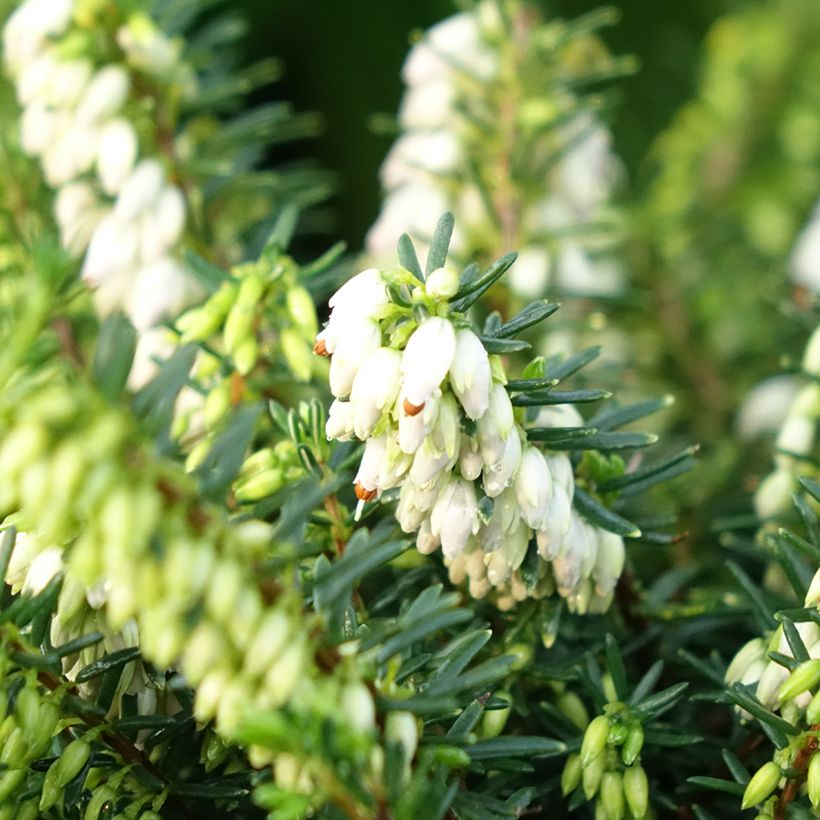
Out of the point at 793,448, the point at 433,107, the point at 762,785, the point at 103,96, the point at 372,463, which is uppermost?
the point at 103,96

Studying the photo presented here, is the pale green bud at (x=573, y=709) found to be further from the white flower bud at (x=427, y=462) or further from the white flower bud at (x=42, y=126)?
the white flower bud at (x=42, y=126)

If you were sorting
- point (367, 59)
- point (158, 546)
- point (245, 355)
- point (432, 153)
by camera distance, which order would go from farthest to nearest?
point (367, 59) < point (432, 153) < point (245, 355) < point (158, 546)

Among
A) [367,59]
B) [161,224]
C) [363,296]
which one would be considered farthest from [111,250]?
[367,59]

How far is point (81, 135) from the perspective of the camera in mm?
1051

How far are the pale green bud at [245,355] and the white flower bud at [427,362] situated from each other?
0.80ft

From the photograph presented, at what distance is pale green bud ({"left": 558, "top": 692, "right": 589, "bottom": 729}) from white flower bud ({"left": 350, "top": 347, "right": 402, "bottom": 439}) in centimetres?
28

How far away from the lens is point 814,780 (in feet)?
2.04

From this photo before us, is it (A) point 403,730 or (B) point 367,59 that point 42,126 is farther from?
(B) point 367,59

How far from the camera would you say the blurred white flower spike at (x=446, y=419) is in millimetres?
624

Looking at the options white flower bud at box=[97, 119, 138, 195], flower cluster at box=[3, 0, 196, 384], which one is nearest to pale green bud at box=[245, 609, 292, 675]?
flower cluster at box=[3, 0, 196, 384]

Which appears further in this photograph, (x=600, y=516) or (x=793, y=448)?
(x=793, y=448)

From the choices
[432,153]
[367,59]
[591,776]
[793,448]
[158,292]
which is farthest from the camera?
[367,59]

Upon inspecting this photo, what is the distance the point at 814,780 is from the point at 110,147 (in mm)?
822

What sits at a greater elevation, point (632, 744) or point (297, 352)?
point (297, 352)
